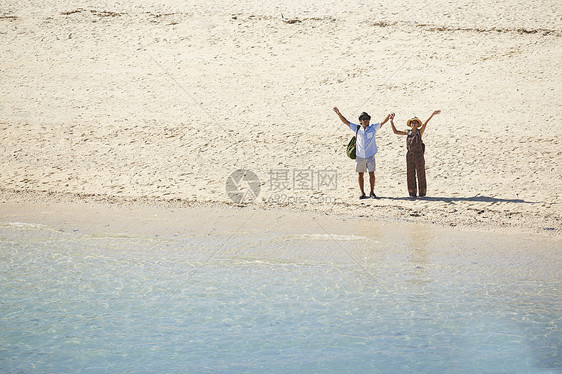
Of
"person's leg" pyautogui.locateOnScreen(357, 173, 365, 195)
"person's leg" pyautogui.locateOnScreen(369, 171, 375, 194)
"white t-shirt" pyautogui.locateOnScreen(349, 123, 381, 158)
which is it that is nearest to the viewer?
"white t-shirt" pyautogui.locateOnScreen(349, 123, 381, 158)

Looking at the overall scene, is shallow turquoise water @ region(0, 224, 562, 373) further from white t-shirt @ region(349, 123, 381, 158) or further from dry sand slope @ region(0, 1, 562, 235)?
dry sand slope @ region(0, 1, 562, 235)

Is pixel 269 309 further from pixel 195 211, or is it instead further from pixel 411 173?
pixel 411 173

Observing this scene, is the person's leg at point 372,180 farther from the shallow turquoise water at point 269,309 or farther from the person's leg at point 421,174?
the shallow turquoise water at point 269,309

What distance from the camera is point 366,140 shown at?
31.6ft

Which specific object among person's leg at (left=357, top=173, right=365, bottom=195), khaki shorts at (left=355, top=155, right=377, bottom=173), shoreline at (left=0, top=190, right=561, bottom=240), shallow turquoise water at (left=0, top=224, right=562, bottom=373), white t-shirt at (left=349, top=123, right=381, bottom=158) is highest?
white t-shirt at (left=349, top=123, right=381, bottom=158)

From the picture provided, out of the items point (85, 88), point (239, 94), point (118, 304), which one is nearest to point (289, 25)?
point (239, 94)

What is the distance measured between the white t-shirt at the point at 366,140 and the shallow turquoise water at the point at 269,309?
68.4 inches

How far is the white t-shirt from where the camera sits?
9.59 metres

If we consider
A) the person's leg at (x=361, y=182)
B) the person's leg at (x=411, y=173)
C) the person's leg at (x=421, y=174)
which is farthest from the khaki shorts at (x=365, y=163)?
the person's leg at (x=421, y=174)

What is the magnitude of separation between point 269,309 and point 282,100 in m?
7.87

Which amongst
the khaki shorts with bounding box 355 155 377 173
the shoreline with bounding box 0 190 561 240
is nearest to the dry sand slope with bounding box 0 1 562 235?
the shoreline with bounding box 0 190 561 240

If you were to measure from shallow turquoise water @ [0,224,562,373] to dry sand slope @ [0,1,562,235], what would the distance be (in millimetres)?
2028

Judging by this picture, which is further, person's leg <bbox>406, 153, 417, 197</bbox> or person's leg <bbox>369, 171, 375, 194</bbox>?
person's leg <bbox>369, 171, 375, 194</bbox>

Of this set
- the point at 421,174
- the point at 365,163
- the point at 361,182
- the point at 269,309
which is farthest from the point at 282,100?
the point at 269,309
